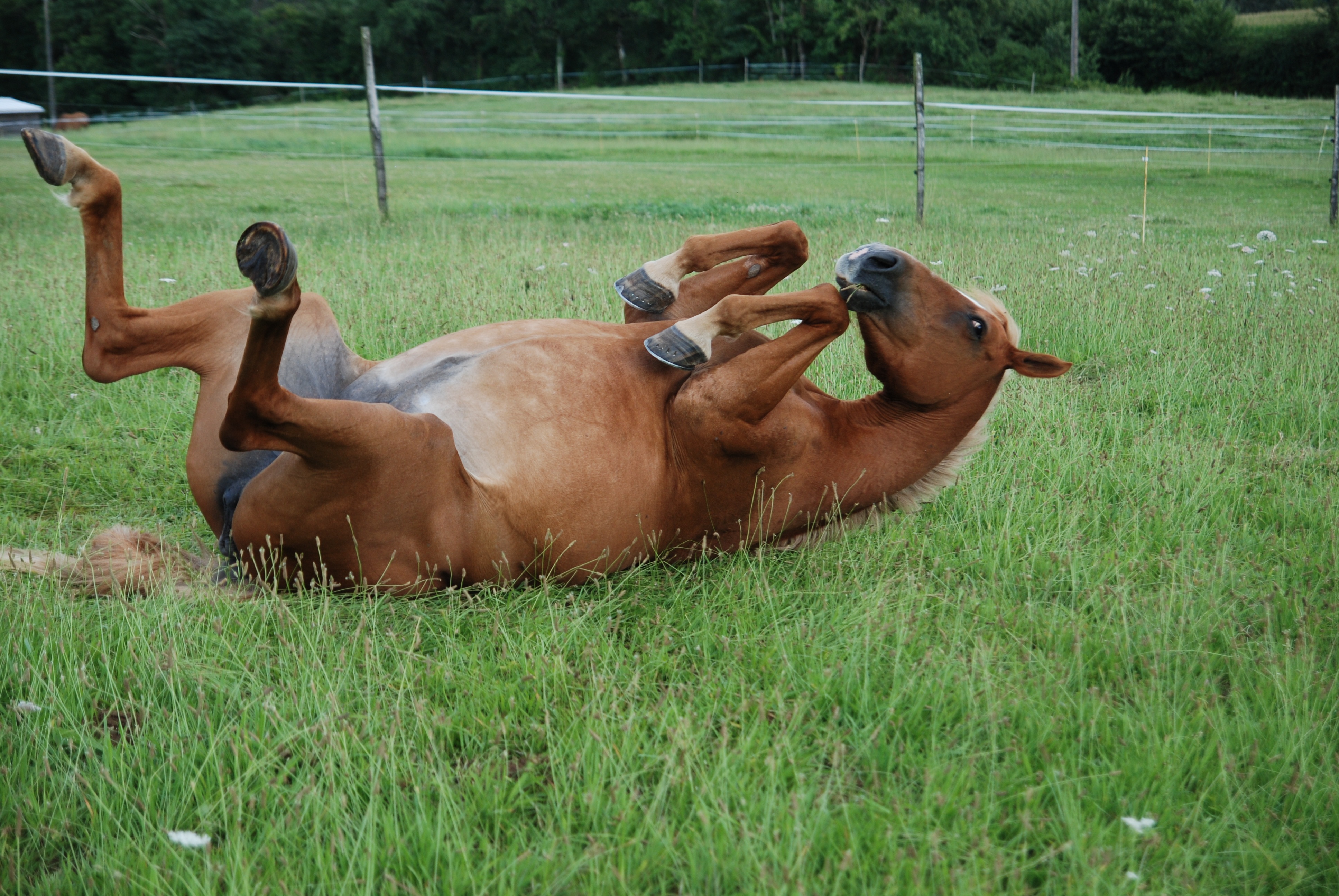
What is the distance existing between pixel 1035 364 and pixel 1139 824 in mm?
1681

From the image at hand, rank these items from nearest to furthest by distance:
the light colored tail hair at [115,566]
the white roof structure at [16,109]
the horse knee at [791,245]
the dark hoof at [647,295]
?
the light colored tail hair at [115,566]
the dark hoof at [647,295]
the horse knee at [791,245]
the white roof structure at [16,109]

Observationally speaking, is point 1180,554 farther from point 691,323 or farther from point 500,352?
point 500,352

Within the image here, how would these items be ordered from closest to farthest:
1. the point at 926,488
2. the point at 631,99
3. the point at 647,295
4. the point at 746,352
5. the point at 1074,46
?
the point at 746,352 < the point at 926,488 < the point at 647,295 < the point at 631,99 < the point at 1074,46

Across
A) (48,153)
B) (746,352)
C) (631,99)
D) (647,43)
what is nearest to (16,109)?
(631,99)

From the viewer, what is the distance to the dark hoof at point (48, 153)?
9.21 feet

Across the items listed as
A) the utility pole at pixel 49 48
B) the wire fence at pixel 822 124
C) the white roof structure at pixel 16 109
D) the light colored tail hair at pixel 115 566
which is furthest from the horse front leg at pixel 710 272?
the utility pole at pixel 49 48

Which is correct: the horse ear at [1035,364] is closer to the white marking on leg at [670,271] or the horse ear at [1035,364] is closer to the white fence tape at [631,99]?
the white marking on leg at [670,271]

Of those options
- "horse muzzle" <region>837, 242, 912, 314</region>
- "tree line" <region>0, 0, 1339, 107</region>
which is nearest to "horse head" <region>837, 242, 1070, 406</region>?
"horse muzzle" <region>837, 242, 912, 314</region>

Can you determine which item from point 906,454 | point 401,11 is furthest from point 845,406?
point 401,11

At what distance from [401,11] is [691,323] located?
6283cm

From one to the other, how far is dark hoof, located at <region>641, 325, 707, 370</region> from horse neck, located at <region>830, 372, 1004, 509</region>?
1.97 feet

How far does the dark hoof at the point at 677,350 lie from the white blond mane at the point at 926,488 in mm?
750

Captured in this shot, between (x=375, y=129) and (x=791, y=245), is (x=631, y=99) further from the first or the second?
(x=791, y=245)

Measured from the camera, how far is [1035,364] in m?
3.18
